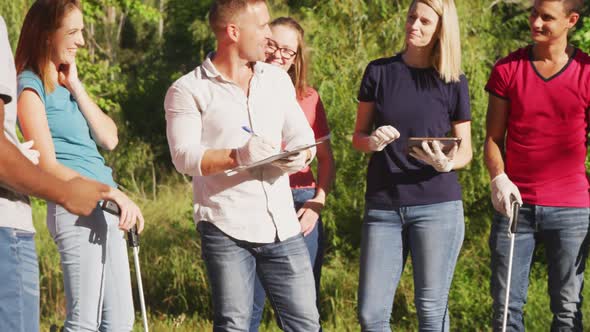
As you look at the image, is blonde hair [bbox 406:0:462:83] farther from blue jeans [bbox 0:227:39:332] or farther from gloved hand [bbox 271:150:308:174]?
blue jeans [bbox 0:227:39:332]

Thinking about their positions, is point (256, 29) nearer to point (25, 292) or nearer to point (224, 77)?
point (224, 77)

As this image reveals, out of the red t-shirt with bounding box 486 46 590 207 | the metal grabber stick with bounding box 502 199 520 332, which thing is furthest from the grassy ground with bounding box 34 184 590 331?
the red t-shirt with bounding box 486 46 590 207

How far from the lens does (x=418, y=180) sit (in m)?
3.94

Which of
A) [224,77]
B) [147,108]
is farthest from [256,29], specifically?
[147,108]

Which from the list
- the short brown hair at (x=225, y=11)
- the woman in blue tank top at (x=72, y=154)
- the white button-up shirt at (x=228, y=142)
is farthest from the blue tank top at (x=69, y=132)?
the short brown hair at (x=225, y=11)

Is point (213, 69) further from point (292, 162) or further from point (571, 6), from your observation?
point (571, 6)

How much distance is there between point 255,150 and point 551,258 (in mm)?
1585

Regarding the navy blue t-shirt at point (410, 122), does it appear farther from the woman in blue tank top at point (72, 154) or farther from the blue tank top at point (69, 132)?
the blue tank top at point (69, 132)

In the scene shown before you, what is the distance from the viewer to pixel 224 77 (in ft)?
11.6

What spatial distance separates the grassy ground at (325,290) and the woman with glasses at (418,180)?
193 centimetres

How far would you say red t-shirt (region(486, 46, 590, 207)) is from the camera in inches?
157

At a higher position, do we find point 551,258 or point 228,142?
point 228,142

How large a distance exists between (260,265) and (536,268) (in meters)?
3.84

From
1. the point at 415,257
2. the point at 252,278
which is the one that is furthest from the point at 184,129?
the point at 415,257
